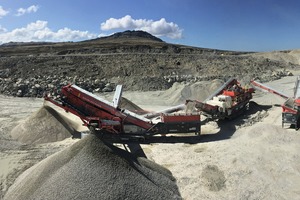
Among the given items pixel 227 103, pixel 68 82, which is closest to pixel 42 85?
pixel 68 82

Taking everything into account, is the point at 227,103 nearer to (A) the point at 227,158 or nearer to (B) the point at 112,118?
(A) the point at 227,158

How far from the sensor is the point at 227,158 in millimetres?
10031

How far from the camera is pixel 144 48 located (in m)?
38.8

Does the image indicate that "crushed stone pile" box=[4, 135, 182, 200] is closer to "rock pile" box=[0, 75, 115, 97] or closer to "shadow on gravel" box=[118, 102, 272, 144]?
"shadow on gravel" box=[118, 102, 272, 144]

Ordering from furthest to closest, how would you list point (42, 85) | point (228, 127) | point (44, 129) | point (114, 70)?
point (114, 70) < point (42, 85) < point (228, 127) < point (44, 129)

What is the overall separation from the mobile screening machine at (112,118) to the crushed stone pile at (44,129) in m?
0.88

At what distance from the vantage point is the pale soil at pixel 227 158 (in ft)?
27.4

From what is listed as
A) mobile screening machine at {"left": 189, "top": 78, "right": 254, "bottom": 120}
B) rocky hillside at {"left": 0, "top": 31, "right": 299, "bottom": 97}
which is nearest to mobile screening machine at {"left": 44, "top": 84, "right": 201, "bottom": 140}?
mobile screening machine at {"left": 189, "top": 78, "right": 254, "bottom": 120}

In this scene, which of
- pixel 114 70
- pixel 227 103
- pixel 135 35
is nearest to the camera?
pixel 227 103

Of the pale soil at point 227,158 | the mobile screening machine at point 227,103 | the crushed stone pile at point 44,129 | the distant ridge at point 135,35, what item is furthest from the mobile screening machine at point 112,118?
the distant ridge at point 135,35

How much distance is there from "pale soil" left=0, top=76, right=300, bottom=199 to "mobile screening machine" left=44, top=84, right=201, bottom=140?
569 millimetres

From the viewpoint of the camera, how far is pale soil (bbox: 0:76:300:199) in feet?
27.4

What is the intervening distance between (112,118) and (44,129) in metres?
2.47

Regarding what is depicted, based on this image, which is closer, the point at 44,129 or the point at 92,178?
the point at 92,178
